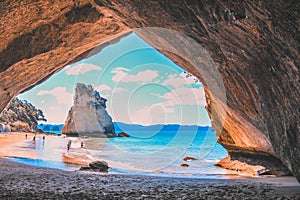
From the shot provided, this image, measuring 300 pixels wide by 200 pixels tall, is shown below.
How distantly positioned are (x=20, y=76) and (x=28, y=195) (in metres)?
5.14

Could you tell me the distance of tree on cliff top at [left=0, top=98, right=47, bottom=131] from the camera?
7171 cm

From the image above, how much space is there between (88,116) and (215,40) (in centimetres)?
6641

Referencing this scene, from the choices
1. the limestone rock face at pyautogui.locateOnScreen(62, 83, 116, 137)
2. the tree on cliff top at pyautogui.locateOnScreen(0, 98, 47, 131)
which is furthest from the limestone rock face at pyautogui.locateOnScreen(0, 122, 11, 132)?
the limestone rock face at pyautogui.locateOnScreen(62, 83, 116, 137)

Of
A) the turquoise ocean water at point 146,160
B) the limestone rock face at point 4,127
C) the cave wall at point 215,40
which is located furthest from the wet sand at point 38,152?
the limestone rock face at point 4,127

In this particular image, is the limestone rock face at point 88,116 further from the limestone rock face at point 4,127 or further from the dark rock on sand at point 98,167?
the dark rock on sand at point 98,167

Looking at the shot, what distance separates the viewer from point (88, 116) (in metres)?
70.9

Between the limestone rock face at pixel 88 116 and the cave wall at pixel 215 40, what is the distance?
5630 centimetres

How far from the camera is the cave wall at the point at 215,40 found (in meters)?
4.76

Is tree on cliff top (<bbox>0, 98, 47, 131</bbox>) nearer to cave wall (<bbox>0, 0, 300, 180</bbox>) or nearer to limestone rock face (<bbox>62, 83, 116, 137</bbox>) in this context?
A: limestone rock face (<bbox>62, 83, 116, 137</bbox>)

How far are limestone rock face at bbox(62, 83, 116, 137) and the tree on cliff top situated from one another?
892 cm

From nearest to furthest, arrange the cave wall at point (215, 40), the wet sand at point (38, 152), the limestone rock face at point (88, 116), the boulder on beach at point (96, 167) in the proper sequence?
1. the cave wall at point (215, 40)
2. the boulder on beach at point (96, 167)
3. the wet sand at point (38, 152)
4. the limestone rock face at point (88, 116)

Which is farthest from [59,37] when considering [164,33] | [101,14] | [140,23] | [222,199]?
[222,199]

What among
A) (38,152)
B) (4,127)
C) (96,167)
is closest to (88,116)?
(4,127)

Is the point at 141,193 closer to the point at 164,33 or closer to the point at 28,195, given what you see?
the point at 28,195
